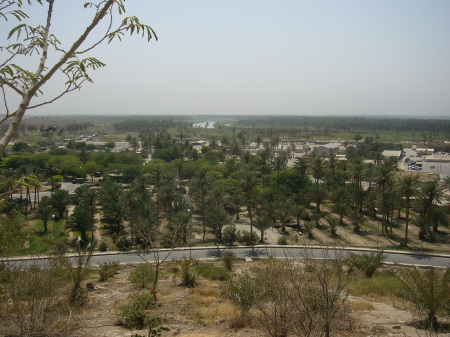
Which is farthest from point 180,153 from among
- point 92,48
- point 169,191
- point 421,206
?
point 92,48

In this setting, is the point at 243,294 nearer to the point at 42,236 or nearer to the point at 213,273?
the point at 213,273

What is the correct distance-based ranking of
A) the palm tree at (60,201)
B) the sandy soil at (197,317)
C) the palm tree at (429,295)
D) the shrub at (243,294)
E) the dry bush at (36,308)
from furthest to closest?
1. the palm tree at (60,201)
2. the shrub at (243,294)
3. the palm tree at (429,295)
4. the sandy soil at (197,317)
5. the dry bush at (36,308)

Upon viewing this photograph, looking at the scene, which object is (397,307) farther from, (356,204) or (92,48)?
(356,204)

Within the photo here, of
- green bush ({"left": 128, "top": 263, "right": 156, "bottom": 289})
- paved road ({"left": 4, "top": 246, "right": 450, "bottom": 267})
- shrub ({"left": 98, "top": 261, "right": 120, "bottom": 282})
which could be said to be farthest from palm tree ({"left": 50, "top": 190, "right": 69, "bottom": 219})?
green bush ({"left": 128, "top": 263, "right": 156, "bottom": 289})

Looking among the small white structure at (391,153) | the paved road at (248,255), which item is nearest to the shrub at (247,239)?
the paved road at (248,255)

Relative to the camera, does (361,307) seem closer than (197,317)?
No

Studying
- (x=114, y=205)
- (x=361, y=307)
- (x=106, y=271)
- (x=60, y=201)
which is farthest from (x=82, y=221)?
(x=361, y=307)

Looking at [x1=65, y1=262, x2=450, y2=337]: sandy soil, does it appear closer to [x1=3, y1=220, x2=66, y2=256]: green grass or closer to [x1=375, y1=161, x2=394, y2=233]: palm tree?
[x1=3, y1=220, x2=66, y2=256]: green grass

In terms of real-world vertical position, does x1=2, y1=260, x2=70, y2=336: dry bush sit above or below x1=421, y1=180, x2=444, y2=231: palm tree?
above

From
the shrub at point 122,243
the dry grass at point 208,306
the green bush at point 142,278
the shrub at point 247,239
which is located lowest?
the shrub at point 122,243

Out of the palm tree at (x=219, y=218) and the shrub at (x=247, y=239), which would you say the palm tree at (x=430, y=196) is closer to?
the shrub at (x=247, y=239)

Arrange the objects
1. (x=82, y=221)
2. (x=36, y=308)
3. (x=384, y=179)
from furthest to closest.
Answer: (x=384, y=179), (x=82, y=221), (x=36, y=308)
